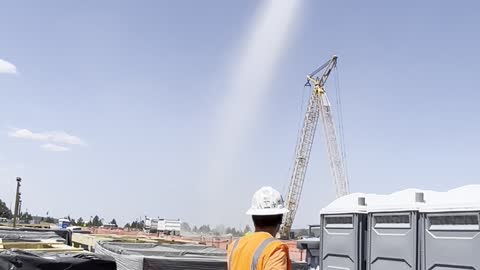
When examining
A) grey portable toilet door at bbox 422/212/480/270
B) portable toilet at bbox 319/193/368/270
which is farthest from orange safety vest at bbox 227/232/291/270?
portable toilet at bbox 319/193/368/270

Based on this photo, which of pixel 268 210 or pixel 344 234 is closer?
pixel 268 210

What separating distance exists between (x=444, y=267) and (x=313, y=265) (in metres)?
2.42

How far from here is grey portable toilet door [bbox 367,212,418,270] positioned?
4.71 metres

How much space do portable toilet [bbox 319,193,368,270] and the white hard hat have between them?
2529mm

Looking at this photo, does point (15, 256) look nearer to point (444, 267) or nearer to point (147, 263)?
point (147, 263)

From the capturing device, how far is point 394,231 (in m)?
4.96

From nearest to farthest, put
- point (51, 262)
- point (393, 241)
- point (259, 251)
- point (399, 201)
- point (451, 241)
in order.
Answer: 1. point (259, 251)
2. point (451, 241)
3. point (51, 262)
4. point (393, 241)
5. point (399, 201)

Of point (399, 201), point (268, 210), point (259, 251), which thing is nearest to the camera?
point (259, 251)

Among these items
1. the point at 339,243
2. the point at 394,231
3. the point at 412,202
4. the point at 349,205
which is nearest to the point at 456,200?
the point at 412,202

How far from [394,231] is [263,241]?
95.2 inches

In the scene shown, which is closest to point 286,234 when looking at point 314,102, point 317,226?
point 314,102

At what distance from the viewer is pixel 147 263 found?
22.1 ft

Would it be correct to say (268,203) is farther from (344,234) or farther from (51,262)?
(344,234)

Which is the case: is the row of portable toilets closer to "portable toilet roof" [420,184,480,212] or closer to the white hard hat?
"portable toilet roof" [420,184,480,212]
